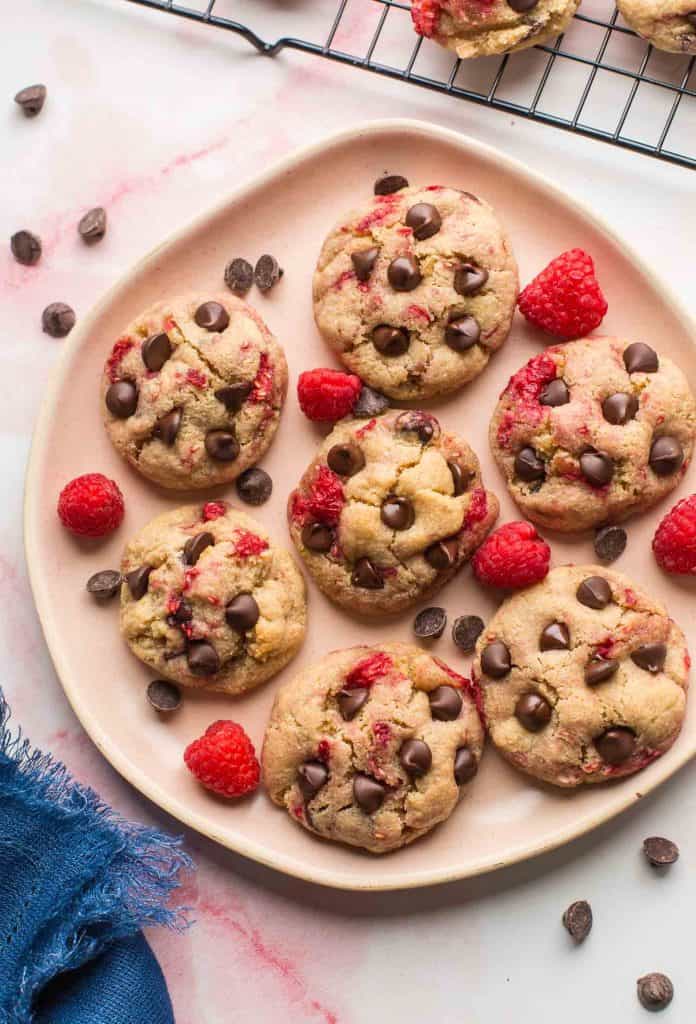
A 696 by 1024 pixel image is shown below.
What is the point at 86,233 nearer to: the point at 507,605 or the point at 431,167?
the point at 431,167

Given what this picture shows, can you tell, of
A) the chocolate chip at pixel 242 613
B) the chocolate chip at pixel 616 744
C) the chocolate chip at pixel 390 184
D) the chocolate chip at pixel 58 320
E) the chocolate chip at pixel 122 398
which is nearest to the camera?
the chocolate chip at pixel 616 744

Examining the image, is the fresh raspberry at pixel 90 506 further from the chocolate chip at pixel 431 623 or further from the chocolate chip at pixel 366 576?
the chocolate chip at pixel 431 623

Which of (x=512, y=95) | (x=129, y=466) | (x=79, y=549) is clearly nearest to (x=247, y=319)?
(x=129, y=466)

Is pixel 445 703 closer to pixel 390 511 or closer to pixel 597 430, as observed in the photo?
pixel 390 511

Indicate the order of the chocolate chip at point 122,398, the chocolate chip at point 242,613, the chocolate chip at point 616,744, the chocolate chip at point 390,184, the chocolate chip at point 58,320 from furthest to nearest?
the chocolate chip at point 58,320 < the chocolate chip at point 390,184 < the chocolate chip at point 122,398 < the chocolate chip at point 242,613 < the chocolate chip at point 616,744

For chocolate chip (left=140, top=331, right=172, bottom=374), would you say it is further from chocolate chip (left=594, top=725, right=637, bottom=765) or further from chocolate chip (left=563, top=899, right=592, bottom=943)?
chocolate chip (left=563, top=899, right=592, bottom=943)

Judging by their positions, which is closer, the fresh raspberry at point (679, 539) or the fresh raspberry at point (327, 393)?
the fresh raspberry at point (679, 539)

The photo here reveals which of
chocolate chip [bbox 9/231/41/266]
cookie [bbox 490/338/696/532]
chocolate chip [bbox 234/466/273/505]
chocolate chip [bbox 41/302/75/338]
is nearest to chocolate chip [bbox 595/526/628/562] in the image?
cookie [bbox 490/338/696/532]

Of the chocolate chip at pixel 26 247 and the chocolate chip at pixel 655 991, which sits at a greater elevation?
the chocolate chip at pixel 26 247

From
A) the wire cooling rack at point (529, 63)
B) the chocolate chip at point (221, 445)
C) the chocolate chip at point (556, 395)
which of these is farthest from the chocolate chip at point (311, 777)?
the wire cooling rack at point (529, 63)
